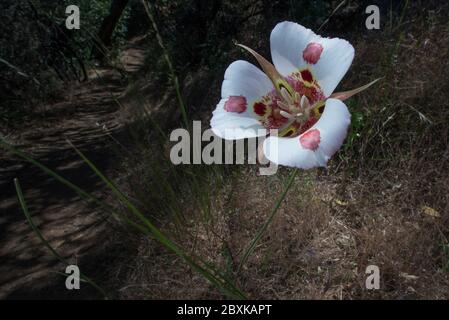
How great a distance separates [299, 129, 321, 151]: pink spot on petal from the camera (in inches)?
52.4

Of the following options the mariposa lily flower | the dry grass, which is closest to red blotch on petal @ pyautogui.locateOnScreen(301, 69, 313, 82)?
the mariposa lily flower

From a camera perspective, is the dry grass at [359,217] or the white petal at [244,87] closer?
the white petal at [244,87]

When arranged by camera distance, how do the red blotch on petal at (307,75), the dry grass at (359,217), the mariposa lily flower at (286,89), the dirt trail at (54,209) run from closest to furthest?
the mariposa lily flower at (286,89)
the red blotch on petal at (307,75)
the dry grass at (359,217)
the dirt trail at (54,209)

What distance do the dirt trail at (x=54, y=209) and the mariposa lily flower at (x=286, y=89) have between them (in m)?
0.73

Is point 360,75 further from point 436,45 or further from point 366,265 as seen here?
point 366,265

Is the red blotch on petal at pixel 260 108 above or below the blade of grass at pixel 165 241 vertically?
above

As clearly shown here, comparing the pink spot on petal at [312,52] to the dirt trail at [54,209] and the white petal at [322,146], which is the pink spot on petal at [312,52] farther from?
the dirt trail at [54,209]

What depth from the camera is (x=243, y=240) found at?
241 centimetres

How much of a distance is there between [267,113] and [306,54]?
0.26 meters

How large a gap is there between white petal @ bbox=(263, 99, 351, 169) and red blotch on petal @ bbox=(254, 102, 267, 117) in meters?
0.32

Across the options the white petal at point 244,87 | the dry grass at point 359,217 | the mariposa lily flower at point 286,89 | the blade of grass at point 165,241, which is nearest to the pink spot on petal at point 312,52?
the mariposa lily flower at point 286,89

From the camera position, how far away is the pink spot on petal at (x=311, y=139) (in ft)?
4.36

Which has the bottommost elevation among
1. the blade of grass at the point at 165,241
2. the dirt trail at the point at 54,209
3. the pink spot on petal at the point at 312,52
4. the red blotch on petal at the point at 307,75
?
the dirt trail at the point at 54,209

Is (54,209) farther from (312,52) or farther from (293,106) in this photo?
A: (312,52)
